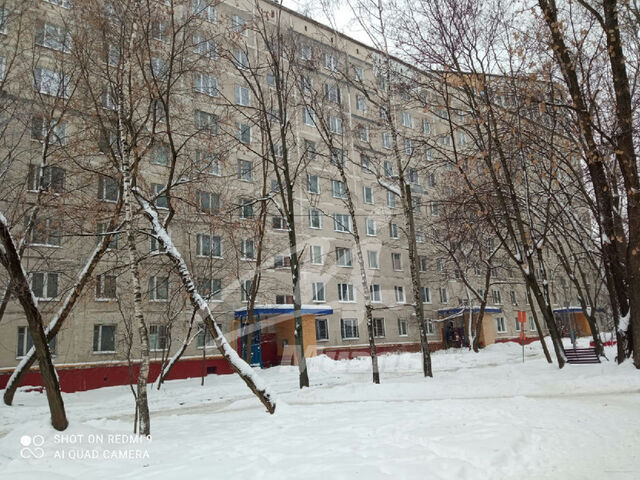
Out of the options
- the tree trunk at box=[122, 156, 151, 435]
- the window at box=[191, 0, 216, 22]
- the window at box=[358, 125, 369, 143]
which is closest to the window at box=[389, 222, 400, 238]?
the window at box=[358, 125, 369, 143]

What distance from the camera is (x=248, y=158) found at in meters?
31.7

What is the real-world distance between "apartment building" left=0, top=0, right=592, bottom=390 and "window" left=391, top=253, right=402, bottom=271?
0.12 m

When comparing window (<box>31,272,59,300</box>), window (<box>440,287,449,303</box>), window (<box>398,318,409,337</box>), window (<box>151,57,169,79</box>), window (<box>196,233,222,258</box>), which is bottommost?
window (<box>398,318,409,337</box>)

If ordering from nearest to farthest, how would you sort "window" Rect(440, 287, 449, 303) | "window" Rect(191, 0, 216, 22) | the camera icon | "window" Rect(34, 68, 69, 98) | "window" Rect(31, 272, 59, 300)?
the camera icon
"window" Rect(191, 0, 216, 22)
"window" Rect(34, 68, 69, 98)
"window" Rect(31, 272, 59, 300)
"window" Rect(440, 287, 449, 303)

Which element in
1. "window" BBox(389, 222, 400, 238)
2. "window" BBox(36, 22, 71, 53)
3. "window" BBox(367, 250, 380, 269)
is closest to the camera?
"window" BBox(36, 22, 71, 53)

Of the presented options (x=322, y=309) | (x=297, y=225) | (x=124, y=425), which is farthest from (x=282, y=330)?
(x=124, y=425)

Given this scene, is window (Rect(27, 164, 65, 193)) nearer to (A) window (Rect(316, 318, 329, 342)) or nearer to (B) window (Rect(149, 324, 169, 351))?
(B) window (Rect(149, 324, 169, 351))

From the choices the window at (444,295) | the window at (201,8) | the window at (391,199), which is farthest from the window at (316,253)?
the window at (201,8)

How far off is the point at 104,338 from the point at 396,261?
23528 mm

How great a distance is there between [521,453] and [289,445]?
318 centimetres

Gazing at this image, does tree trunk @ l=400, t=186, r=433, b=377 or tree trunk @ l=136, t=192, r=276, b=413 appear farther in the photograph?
tree trunk @ l=400, t=186, r=433, b=377

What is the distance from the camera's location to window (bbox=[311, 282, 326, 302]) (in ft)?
107

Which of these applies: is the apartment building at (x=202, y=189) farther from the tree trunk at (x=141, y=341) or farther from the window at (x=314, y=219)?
the tree trunk at (x=141, y=341)

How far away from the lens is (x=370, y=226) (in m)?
38.2
